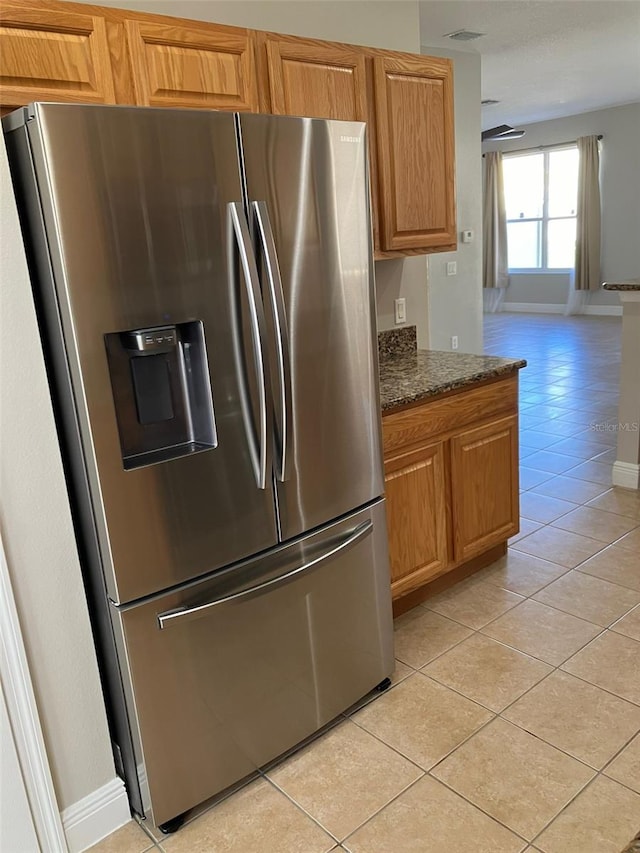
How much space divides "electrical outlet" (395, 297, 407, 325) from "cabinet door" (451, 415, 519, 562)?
72 cm

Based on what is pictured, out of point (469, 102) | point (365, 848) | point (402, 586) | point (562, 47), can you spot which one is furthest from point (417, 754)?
point (562, 47)

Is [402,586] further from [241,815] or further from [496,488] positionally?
[241,815]

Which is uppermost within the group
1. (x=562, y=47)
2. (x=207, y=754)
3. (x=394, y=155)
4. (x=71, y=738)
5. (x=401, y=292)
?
(x=562, y=47)

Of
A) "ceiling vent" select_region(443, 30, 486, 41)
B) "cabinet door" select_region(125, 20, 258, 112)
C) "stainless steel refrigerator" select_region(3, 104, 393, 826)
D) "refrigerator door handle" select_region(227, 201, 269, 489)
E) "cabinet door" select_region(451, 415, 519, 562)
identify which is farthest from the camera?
"ceiling vent" select_region(443, 30, 486, 41)

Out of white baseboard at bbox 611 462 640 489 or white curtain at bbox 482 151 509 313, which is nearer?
white baseboard at bbox 611 462 640 489

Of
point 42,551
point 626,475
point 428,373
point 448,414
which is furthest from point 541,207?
point 42,551

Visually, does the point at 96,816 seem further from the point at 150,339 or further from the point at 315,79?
the point at 315,79

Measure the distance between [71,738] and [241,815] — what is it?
1.64ft

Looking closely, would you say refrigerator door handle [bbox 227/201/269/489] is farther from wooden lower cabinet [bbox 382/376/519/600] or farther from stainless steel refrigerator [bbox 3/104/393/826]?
wooden lower cabinet [bbox 382/376/519/600]

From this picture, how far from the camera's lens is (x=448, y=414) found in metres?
2.64

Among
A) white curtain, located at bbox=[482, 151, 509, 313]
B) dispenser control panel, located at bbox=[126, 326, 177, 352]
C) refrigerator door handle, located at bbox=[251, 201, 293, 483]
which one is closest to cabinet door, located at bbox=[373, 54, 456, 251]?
refrigerator door handle, located at bbox=[251, 201, 293, 483]

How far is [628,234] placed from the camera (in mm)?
9500

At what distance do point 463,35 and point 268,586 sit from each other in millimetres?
4556

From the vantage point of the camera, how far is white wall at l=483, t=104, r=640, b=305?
9.22 meters
